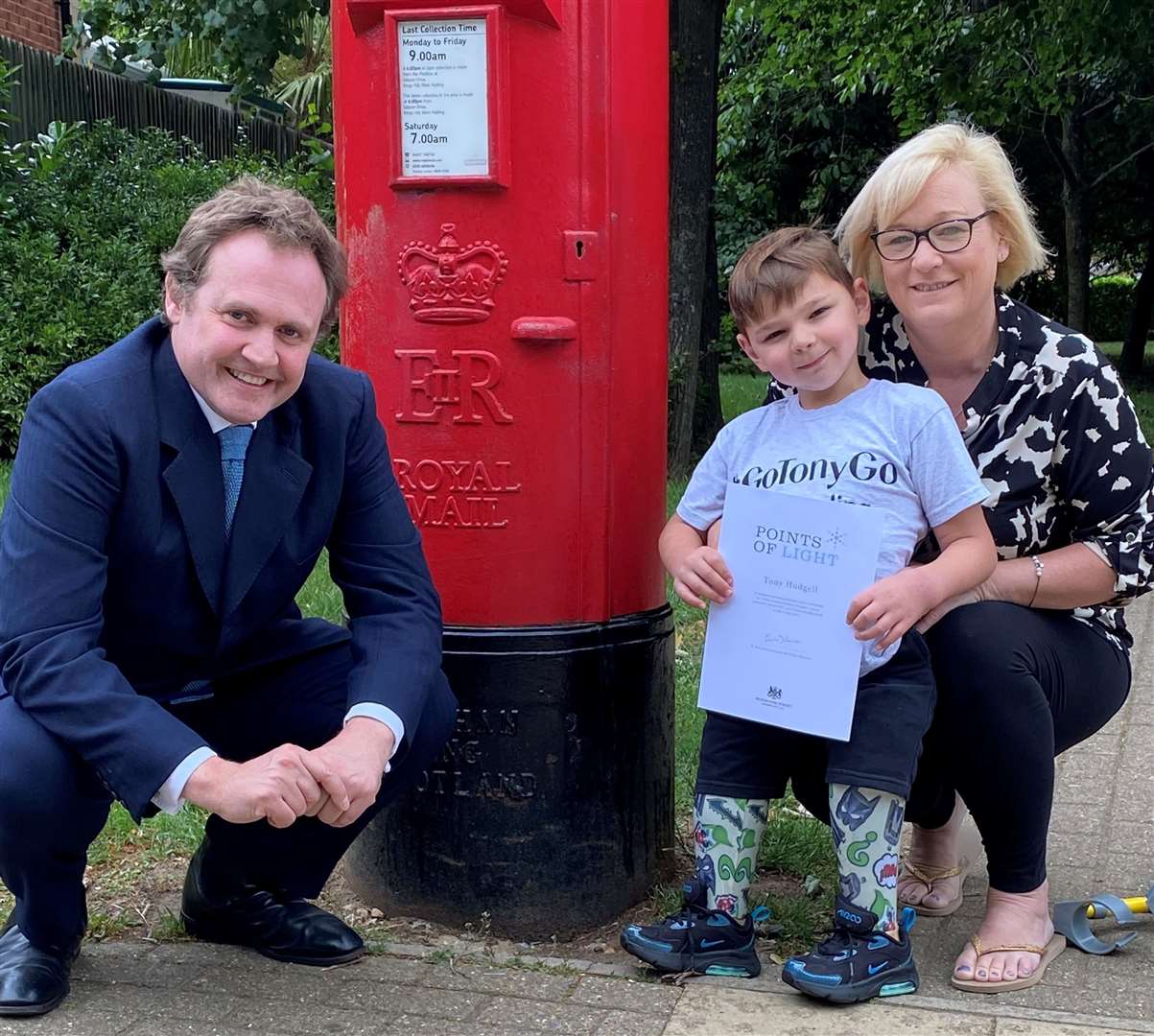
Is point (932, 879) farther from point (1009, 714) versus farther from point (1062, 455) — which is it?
point (1062, 455)

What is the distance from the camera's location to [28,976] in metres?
2.63

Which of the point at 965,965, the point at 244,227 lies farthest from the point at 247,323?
the point at 965,965

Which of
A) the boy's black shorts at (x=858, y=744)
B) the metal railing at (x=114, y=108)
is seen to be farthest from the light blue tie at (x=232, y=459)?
the metal railing at (x=114, y=108)

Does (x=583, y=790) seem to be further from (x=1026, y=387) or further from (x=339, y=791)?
(x=1026, y=387)

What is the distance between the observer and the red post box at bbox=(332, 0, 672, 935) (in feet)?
9.34

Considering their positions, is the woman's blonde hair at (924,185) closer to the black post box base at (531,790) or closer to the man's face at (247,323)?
the black post box base at (531,790)

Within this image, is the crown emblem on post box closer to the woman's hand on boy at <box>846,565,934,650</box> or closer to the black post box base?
the black post box base

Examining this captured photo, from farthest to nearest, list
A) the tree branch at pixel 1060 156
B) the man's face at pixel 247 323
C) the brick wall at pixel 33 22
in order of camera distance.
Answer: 1. the tree branch at pixel 1060 156
2. the brick wall at pixel 33 22
3. the man's face at pixel 247 323

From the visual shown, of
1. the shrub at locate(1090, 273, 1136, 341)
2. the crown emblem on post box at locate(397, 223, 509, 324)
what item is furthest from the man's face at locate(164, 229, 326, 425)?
the shrub at locate(1090, 273, 1136, 341)

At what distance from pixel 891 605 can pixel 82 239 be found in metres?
7.64

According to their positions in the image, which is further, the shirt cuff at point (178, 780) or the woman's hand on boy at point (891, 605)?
the woman's hand on boy at point (891, 605)

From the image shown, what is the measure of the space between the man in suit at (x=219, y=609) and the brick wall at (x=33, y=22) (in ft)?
36.2

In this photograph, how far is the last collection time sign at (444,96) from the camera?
281 cm

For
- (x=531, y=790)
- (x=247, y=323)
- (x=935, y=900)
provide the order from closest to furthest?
1. (x=247, y=323)
2. (x=531, y=790)
3. (x=935, y=900)
